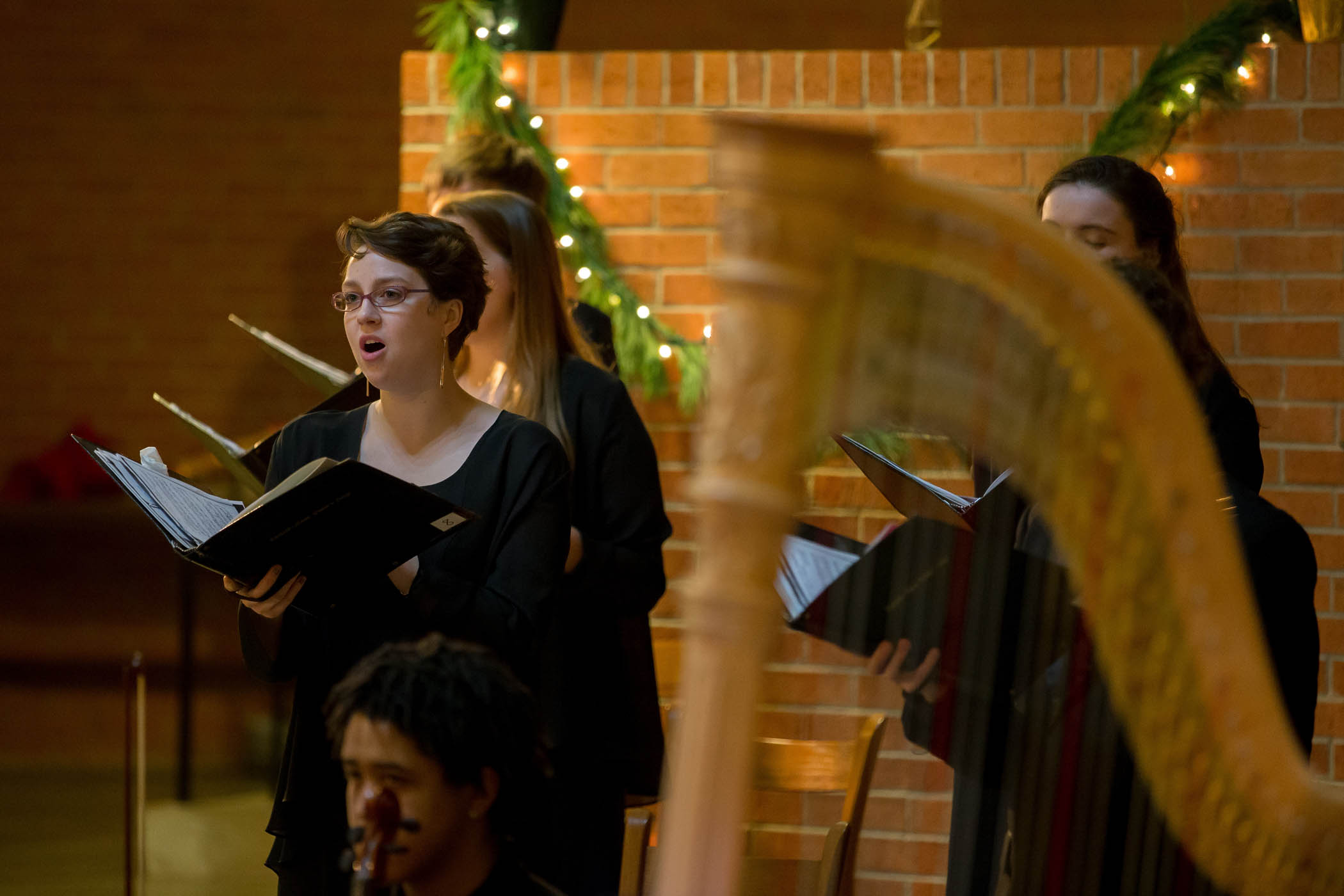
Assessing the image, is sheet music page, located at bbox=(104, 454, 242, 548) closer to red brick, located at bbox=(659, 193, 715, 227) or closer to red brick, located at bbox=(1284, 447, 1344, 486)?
red brick, located at bbox=(659, 193, 715, 227)

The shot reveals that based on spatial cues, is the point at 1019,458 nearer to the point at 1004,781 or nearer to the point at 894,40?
the point at 1004,781

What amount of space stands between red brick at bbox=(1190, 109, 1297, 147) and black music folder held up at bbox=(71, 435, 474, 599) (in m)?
2.26

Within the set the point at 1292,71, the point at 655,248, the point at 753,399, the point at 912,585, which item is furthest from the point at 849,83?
the point at 753,399

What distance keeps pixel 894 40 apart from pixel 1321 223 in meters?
2.60

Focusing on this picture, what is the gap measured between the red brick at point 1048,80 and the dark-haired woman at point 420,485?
1.79 m

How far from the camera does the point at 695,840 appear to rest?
0.93 metres

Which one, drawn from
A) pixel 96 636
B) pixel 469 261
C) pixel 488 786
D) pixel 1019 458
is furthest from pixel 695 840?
pixel 96 636

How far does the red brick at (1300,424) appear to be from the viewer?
3240 millimetres

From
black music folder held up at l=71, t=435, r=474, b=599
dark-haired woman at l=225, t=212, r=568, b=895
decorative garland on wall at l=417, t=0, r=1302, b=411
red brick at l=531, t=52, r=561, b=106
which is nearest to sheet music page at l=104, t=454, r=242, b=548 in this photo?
black music folder held up at l=71, t=435, r=474, b=599

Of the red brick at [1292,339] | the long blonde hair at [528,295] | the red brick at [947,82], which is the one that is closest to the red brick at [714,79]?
the red brick at [947,82]

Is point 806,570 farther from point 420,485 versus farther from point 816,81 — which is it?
point 816,81

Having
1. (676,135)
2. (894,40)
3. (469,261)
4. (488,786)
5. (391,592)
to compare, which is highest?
(894,40)

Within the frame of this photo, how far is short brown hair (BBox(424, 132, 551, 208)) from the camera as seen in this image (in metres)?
2.80

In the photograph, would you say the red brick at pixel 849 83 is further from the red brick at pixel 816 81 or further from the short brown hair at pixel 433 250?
the short brown hair at pixel 433 250
